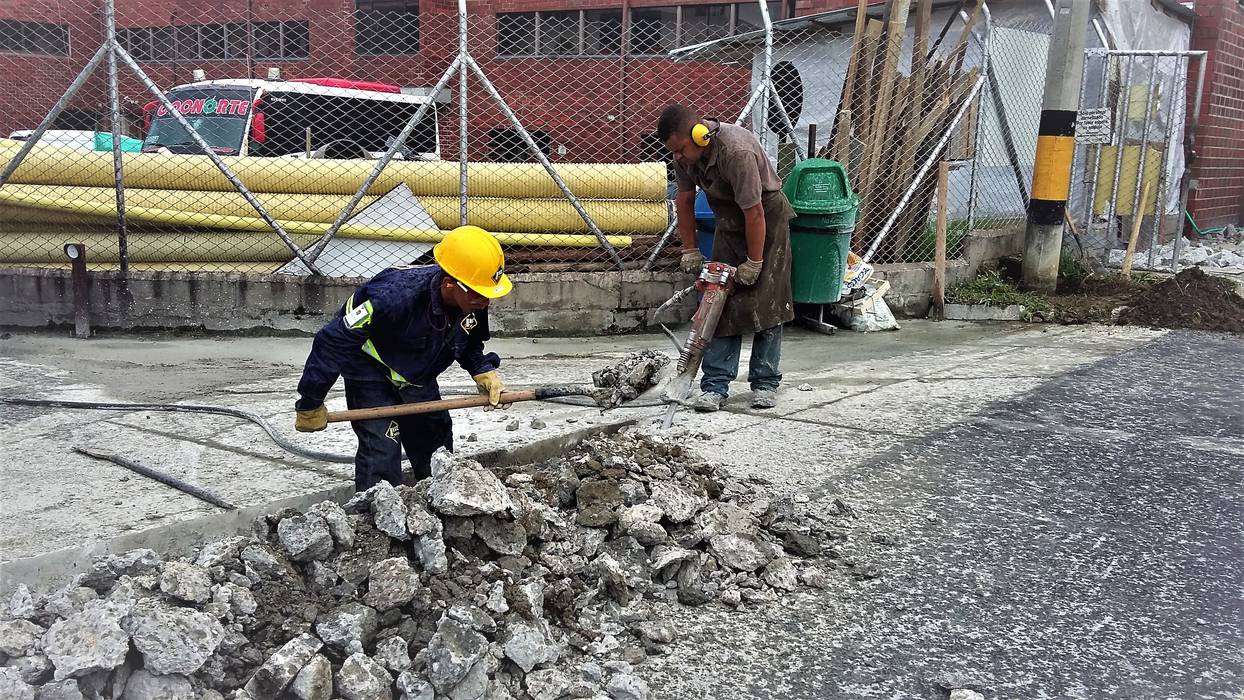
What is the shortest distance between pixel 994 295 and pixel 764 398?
4.44 metres

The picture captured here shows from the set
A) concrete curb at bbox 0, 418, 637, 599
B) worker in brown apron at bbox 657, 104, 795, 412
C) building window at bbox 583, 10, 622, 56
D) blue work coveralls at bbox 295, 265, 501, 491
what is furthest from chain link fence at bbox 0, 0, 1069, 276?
concrete curb at bbox 0, 418, 637, 599

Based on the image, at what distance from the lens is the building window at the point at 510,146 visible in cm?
812

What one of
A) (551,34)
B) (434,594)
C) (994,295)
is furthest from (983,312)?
(551,34)

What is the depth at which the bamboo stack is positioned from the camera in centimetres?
847

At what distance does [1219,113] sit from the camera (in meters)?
13.1

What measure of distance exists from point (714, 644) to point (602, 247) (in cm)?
522

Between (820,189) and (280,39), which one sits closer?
(820,189)

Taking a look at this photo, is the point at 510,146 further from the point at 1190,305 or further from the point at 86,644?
the point at 86,644

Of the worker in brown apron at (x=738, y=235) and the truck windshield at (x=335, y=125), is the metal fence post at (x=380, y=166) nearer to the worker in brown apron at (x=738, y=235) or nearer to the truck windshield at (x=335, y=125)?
the truck windshield at (x=335, y=125)

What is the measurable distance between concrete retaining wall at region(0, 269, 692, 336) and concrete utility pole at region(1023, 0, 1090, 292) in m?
4.56

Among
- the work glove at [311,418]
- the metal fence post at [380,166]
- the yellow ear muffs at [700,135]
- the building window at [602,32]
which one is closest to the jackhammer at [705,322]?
the yellow ear muffs at [700,135]

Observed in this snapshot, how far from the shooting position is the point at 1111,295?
919 cm

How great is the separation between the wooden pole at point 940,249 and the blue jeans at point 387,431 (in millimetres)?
5681

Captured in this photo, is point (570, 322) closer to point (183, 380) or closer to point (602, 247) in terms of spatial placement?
point (602, 247)
